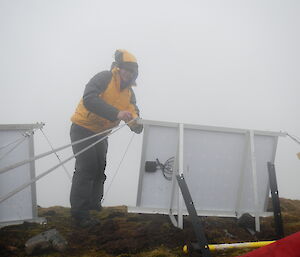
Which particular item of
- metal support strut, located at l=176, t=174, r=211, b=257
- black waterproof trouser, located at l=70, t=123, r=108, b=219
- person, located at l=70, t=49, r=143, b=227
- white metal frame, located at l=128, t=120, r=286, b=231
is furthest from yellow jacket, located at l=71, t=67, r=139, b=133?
metal support strut, located at l=176, t=174, r=211, b=257

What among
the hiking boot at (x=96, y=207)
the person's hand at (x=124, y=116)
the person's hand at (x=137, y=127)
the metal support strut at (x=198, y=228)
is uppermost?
the person's hand at (x=124, y=116)

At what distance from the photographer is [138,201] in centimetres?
454

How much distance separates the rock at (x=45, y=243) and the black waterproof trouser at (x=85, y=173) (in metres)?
0.82

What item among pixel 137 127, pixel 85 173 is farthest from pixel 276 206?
pixel 85 173

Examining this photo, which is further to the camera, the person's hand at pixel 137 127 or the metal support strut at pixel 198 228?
the person's hand at pixel 137 127

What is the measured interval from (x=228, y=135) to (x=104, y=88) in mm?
2136

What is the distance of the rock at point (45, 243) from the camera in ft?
11.2

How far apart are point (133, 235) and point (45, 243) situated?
108 centimetres

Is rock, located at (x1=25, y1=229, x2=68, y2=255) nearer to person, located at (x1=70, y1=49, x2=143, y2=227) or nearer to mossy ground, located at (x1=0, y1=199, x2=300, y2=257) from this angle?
mossy ground, located at (x1=0, y1=199, x2=300, y2=257)

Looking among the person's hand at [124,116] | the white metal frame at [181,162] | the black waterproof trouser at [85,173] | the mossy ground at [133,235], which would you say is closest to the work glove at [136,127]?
the person's hand at [124,116]

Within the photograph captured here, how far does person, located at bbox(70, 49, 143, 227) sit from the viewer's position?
446 centimetres

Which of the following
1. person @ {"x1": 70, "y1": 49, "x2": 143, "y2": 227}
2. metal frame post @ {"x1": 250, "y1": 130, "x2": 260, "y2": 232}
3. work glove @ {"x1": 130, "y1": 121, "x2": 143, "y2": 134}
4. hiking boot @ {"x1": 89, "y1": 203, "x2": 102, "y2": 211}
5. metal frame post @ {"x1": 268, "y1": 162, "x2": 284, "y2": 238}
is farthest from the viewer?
hiking boot @ {"x1": 89, "y1": 203, "x2": 102, "y2": 211}

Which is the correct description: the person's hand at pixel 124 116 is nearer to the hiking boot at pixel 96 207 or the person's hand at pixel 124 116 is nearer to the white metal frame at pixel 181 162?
the white metal frame at pixel 181 162

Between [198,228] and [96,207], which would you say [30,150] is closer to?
[96,207]
